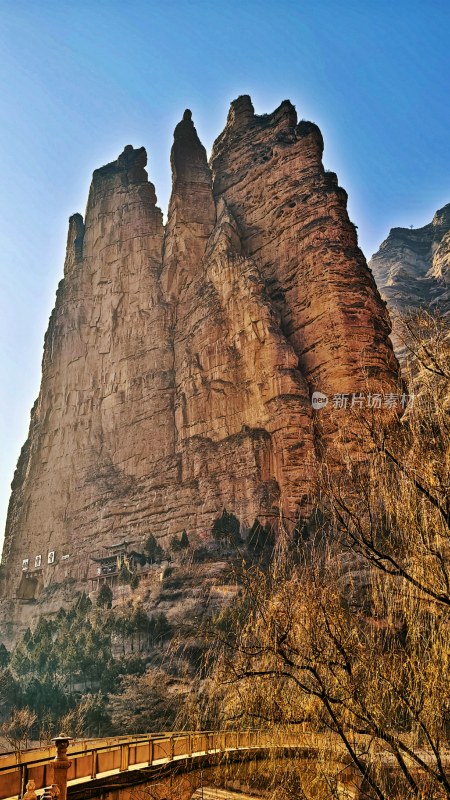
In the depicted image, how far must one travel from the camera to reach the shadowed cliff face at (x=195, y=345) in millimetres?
53094

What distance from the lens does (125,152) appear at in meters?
78.8

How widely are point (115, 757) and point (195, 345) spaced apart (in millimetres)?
51715

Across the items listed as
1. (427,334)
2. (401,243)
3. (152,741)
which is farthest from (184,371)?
(401,243)

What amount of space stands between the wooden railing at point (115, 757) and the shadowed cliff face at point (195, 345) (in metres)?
36.7

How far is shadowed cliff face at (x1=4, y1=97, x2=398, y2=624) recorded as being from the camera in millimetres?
53094

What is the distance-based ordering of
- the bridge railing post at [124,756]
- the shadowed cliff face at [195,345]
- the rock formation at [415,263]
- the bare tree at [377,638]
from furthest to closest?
the rock formation at [415,263]
the shadowed cliff face at [195,345]
the bridge railing post at [124,756]
the bare tree at [377,638]

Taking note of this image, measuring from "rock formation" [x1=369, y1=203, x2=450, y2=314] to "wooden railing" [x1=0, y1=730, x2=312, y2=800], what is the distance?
77.4 meters

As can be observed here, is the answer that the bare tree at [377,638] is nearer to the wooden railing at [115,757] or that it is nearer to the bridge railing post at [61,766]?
the wooden railing at [115,757]

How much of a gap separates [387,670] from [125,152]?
7882 cm

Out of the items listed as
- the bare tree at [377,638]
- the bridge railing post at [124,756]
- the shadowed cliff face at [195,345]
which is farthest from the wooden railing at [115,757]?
the shadowed cliff face at [195,345]
